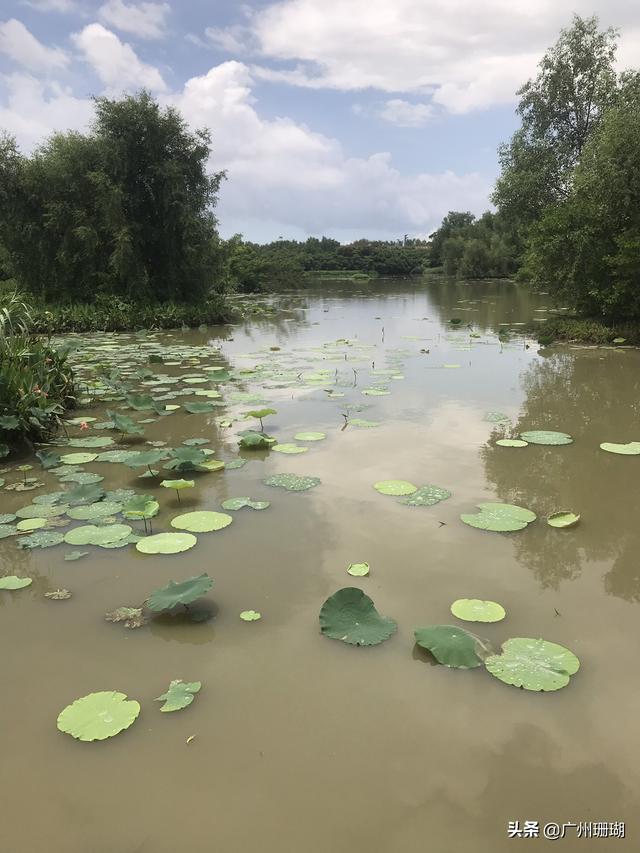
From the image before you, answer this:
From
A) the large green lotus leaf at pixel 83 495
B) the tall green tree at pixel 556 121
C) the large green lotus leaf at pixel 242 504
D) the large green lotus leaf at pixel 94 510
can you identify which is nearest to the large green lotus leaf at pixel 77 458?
the large green lotus leaf at pixel 83 495

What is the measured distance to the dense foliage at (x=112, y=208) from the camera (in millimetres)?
14742

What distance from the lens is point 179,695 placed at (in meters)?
1.87

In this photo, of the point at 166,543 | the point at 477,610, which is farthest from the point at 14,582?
the point at 477,610

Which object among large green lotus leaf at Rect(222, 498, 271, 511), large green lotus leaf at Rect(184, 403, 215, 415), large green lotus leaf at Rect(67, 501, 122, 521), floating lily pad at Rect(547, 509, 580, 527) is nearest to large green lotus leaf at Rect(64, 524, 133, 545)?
large green lotus leaf at Rect(67, 501, 122, 521)

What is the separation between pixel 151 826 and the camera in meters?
1.44

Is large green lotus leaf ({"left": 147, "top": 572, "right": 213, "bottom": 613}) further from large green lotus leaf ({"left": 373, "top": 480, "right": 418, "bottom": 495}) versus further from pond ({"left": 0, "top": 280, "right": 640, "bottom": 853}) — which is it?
large green lotus leaf ({"left": 373, "top": 480, "right": 418, "bottom": 495})

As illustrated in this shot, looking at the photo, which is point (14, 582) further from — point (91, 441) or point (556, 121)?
point (556, 121)

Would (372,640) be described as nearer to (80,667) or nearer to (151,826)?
(151,826)

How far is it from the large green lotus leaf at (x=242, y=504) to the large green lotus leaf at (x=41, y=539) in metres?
0.91

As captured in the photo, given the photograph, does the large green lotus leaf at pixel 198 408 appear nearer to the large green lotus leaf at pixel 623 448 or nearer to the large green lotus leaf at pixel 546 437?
the large green lotus leaf at pixel 546 437

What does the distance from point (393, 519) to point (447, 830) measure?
1783mm

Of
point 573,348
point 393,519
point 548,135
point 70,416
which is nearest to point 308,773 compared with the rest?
point 393,519

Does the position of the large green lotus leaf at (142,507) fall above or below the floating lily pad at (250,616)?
above

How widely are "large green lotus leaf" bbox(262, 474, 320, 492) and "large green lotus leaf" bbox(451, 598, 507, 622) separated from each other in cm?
148
